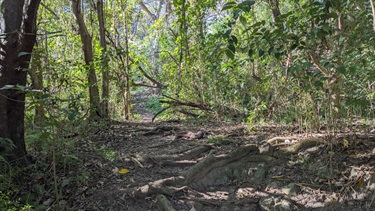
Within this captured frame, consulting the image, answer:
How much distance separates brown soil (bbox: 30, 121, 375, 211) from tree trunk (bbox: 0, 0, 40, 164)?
2.32 ft

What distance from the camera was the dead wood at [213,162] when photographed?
4.15 metres

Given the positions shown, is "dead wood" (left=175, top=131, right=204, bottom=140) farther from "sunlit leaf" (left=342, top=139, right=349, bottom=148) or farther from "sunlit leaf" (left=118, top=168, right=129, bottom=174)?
"sunlit leaf" (left=342, top=139, right=349, bottom=148)

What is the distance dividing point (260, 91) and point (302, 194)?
2.79 metres

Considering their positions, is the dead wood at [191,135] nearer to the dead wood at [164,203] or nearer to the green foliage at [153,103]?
the dead wood at [164,203]

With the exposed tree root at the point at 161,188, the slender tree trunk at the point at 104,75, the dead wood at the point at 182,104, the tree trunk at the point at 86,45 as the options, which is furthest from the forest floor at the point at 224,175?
the dead wood at the point at 182,104

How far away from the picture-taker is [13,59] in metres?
3.66

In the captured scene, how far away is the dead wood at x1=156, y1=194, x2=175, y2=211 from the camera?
357 cm

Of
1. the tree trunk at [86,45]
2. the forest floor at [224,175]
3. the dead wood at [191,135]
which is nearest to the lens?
the forest floor at [224,175]

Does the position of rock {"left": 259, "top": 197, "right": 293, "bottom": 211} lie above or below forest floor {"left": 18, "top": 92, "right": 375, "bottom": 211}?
below

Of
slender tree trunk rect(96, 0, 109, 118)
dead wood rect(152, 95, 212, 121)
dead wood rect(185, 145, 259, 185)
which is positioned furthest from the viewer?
dead wood rect(152, 95, 212, 121)

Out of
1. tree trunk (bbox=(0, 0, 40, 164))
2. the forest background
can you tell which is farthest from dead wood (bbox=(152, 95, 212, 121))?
tree trunk (bbox=(0, 0, 40, 164))

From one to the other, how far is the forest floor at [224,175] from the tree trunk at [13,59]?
0.54m

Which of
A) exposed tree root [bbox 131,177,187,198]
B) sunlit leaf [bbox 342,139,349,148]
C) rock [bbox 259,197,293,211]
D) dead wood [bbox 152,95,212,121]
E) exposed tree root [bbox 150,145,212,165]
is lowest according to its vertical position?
rock [bbox 259,197,293,211]

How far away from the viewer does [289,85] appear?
513 cm
